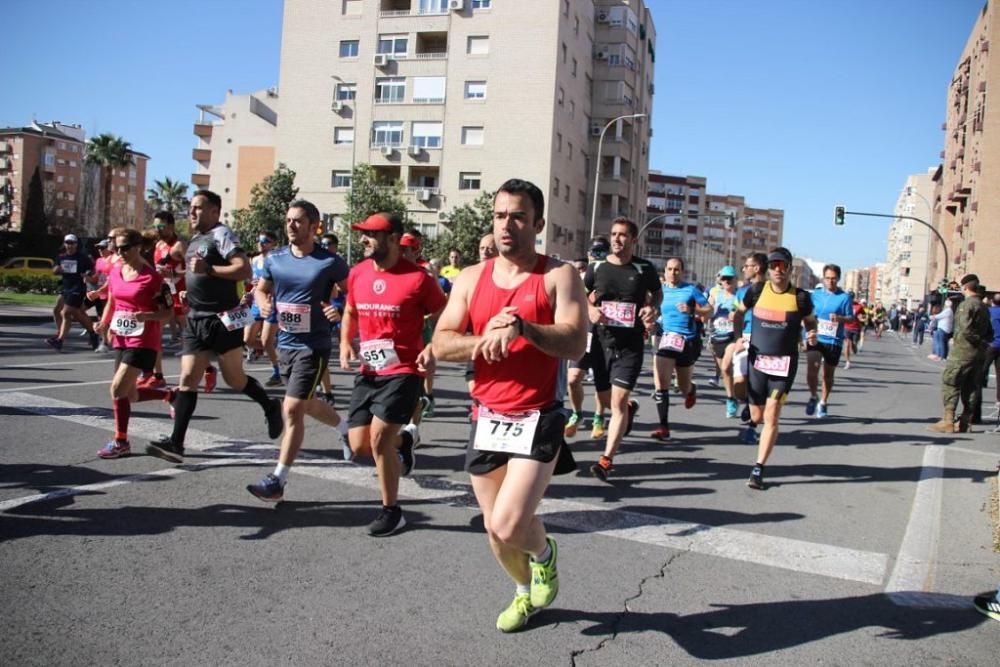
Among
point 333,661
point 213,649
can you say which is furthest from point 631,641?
point 213,649

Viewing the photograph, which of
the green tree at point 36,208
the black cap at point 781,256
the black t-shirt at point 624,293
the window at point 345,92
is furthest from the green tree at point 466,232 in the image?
the black cap at point 781,256

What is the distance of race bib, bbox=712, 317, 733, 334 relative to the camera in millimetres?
12602

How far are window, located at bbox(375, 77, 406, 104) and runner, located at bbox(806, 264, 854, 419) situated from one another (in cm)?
4632

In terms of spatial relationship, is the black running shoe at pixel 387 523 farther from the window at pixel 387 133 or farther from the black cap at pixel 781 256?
the window at pixel 387 133

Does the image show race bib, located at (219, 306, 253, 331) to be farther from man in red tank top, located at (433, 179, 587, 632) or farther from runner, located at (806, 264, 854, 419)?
runner, located at (806, 264, 854, 419)

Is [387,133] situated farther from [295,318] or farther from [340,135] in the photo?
[295,318]

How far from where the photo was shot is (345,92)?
55969mm

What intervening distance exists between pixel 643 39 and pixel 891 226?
129158 mm

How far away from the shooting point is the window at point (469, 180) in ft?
174

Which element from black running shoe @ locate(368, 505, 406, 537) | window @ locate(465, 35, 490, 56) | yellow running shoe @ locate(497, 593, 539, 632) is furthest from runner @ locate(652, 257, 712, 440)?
window @ locate(465, 35, 490, 56)

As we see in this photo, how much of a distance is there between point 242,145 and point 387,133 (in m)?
25.7

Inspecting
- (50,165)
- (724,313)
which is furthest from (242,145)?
(724,313)

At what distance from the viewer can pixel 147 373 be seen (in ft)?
23.0

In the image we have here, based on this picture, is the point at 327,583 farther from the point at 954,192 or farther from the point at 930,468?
the point at 954,192
